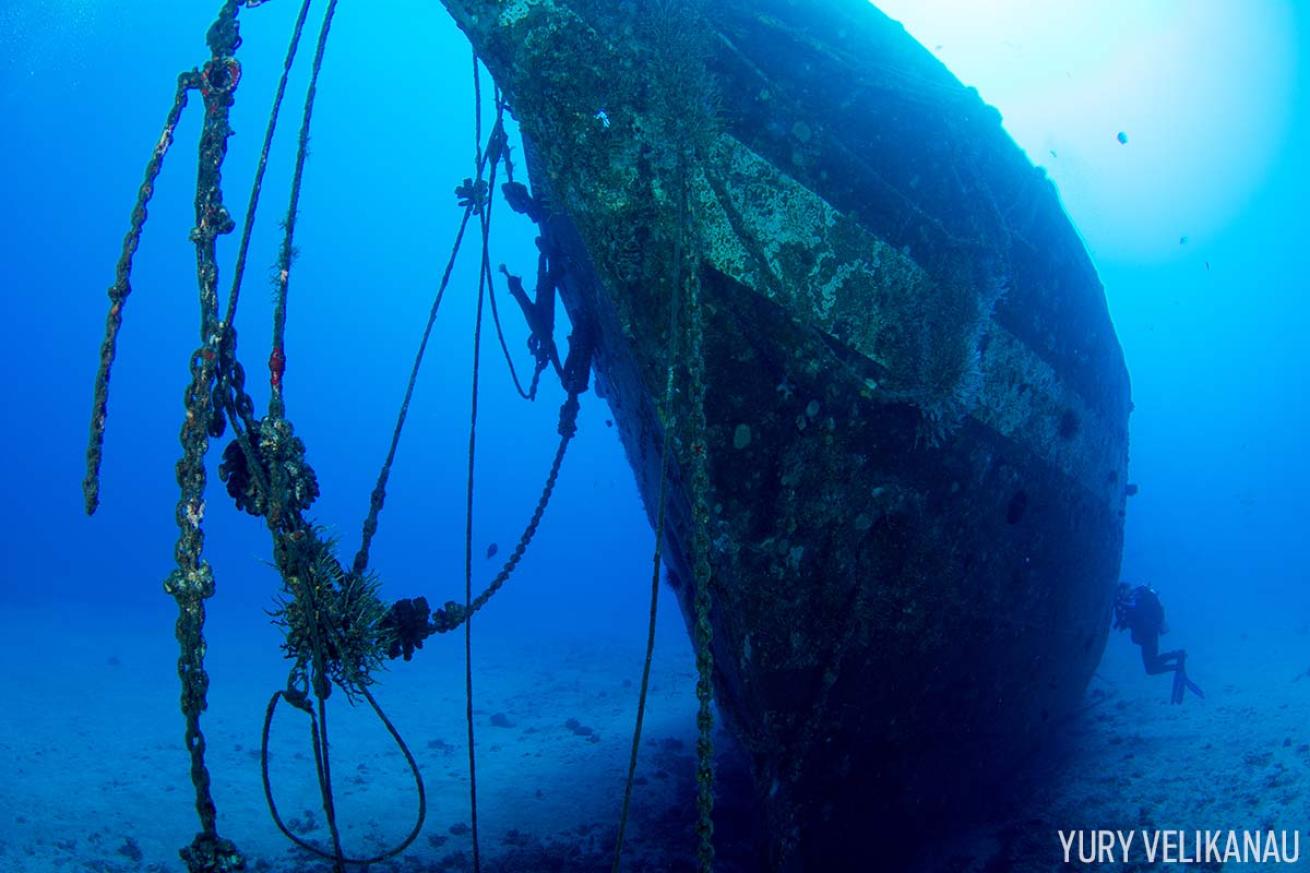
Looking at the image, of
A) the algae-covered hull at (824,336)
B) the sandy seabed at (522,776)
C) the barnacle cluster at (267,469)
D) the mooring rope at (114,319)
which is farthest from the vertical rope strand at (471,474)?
the sandy seabed at (522,776)

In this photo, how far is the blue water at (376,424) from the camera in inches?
547

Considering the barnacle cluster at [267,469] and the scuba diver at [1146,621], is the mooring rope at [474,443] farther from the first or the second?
the scuba diver at [1146,621]

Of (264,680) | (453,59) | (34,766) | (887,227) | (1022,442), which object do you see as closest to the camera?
(887,227)

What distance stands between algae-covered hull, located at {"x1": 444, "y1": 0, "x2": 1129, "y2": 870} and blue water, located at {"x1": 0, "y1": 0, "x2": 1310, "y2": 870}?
322 cm

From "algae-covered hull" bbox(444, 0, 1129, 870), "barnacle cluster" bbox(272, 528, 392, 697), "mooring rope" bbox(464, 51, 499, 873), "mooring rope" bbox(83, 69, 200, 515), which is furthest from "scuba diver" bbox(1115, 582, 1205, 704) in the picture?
"mooring rope" bbox(83, 69, 200, 515)

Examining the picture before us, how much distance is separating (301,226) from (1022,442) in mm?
126631

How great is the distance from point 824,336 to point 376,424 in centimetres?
10560

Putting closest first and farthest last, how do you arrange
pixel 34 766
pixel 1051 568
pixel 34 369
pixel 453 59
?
pixel 1051 568, pixel 34 766, pixel 34 369, pixel 453 59

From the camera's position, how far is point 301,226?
11019cm

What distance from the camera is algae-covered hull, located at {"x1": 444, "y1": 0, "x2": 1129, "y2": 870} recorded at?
9.37 feet

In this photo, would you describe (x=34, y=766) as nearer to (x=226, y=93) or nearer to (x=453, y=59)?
A: (x=226, y=93)

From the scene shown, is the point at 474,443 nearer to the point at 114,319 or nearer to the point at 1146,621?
the point at 114,319

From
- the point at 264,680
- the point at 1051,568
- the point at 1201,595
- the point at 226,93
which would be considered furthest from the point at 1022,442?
the point at 1201,595

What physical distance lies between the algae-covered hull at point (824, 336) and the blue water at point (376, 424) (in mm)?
3215
